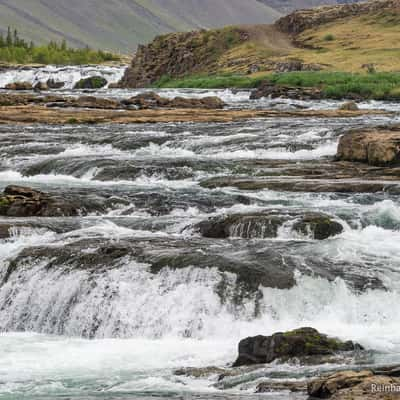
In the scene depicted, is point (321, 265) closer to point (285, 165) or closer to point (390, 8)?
point (285, 165)

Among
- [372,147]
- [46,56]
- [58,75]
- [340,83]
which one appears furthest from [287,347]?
[46,56]

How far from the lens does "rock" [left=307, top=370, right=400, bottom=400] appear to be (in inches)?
442

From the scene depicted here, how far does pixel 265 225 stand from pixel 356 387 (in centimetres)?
1153

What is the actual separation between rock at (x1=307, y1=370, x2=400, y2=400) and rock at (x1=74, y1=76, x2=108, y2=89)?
108186 millimetres

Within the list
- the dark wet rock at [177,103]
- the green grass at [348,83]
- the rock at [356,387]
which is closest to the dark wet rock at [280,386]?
the rock at [356,387]

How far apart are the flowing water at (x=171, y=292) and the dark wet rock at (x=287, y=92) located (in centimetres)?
4102

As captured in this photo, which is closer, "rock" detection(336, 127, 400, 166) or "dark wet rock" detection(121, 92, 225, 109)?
"rock" detection(336, 127, 400, 166)

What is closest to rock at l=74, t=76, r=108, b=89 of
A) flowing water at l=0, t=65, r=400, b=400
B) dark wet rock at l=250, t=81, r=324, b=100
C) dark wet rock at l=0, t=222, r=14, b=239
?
dark wet rock at l=250, t=81, r=324, b=100

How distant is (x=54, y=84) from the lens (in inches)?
4621

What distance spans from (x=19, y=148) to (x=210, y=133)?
8841mm

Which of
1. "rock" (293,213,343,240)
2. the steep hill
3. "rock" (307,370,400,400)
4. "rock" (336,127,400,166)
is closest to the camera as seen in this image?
"rock" (307,370,400,400)

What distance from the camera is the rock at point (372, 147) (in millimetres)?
32219

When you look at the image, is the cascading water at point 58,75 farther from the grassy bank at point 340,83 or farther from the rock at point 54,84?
the grassy bank at point 340,83
